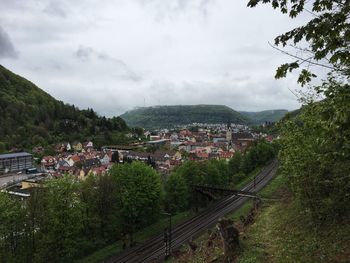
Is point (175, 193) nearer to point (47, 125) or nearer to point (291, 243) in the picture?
point (291, 243)

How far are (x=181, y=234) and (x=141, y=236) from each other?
4.44 meters

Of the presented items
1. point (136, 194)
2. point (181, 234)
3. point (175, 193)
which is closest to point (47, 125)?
point (175, 193)

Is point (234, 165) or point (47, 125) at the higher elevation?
point (47, 125)

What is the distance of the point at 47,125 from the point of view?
114 m

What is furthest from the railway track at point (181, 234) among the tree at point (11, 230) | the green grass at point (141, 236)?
the tree at point (11, 230)

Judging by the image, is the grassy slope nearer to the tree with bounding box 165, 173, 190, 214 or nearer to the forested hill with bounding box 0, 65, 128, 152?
the tree with bounding box 165, 173, 190, 214

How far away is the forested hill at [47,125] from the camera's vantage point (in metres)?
101

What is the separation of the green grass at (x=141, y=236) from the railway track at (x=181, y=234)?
110 centimetres

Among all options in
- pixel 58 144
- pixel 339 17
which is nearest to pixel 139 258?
pixel 339 17

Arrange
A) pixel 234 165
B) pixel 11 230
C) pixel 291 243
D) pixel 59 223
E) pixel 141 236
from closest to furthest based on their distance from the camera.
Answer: pixel 291 243
pixel 59 223
pixel 11 230
pixel 141 236
pixel 234 165

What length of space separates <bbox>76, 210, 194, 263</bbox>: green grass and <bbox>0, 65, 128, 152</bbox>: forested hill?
71615 millimetres

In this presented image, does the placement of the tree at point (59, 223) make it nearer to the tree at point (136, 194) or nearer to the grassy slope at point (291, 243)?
the tree at point (136, 194)

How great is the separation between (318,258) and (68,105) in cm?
13502

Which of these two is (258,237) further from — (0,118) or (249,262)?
(0,118)
